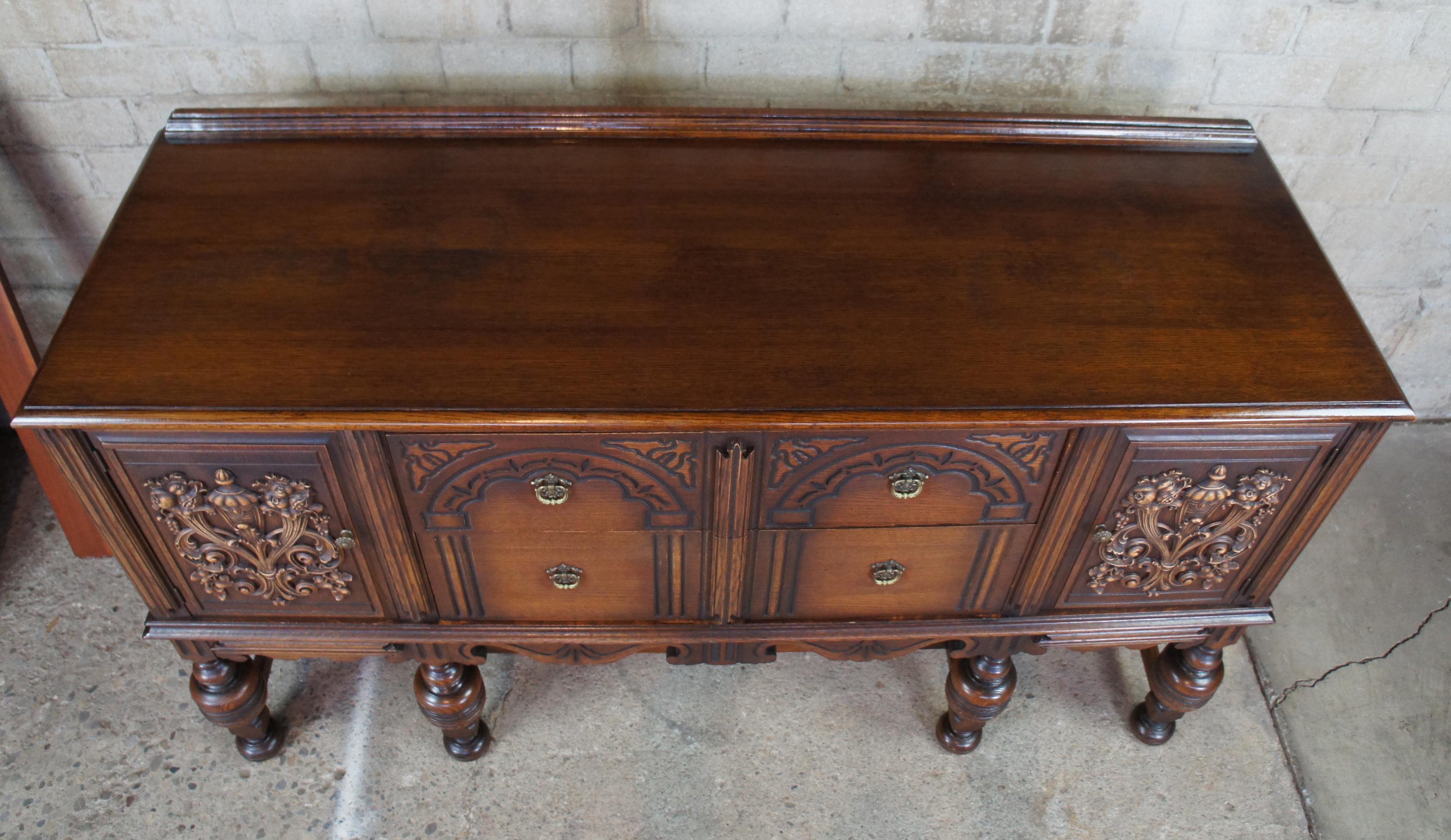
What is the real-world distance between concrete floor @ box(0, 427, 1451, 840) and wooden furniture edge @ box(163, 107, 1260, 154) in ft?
3.57

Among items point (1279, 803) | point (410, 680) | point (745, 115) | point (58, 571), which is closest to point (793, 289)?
point (745, 115)

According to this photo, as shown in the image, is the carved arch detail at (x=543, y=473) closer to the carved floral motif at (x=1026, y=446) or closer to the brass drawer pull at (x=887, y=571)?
the brass drawer pull at (x=887, y=571)

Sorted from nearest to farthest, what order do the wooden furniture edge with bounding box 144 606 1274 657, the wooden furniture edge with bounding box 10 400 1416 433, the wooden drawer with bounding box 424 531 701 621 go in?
the wooden furniture edge with bounding box 10 400 1416 433
the wooden drawer with bounding box 424 531 701 621
the wooden furniture edge with bounding box 144 606 1274 657

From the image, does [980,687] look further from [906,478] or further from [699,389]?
[699,389]

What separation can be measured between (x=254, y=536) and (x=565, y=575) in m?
0.46

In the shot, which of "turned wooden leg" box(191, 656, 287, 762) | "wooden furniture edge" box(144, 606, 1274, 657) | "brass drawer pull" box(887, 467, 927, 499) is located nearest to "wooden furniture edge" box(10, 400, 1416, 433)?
"brass drawer pull" box(887, 467, 927, 499)

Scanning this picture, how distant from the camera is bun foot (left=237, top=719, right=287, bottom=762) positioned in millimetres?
1955

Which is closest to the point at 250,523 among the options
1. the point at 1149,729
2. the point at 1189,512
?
the point at 1189,512

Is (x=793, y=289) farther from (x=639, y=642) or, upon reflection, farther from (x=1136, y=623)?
(x=1136, y=623)

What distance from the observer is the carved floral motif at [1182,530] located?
148cm

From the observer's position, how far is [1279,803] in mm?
1973

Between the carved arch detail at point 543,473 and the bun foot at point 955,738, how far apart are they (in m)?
0.86

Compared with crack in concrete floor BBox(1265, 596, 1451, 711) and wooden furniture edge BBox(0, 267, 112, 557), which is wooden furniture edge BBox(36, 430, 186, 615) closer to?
wooden furniture edge BBox(0, 267, 112, 557)

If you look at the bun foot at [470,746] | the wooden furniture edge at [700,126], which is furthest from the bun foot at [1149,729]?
the bun foot at [470,746]
